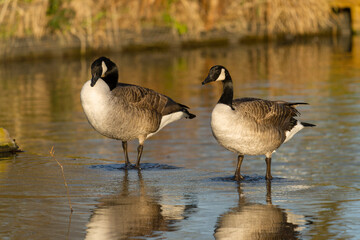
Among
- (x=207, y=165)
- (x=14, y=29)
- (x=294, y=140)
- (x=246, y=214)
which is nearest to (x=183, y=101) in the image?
(x=294, y=140)

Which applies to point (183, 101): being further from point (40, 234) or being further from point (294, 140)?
point (40, 234)

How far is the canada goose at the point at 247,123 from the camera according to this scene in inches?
392

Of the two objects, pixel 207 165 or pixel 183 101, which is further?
pixel 183 101

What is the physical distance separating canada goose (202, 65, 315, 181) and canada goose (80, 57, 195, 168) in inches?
59.3

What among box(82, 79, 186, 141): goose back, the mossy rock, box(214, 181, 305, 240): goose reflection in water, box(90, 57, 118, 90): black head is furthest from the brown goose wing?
the mossy rock

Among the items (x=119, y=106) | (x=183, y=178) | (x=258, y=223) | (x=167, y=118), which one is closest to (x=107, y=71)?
(x=119, y=106)

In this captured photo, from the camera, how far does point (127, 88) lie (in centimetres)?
1162

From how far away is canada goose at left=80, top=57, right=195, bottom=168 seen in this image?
1093cm

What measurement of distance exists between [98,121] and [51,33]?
2355cm

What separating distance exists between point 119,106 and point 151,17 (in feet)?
83.2

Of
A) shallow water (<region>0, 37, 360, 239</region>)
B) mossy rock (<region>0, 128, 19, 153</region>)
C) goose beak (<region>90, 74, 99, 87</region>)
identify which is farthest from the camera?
mossy rock (<region>0, 128, 19, 153</region>)

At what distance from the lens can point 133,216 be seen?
838 cm

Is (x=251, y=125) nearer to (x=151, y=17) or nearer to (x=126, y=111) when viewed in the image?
(x=126, y=111)

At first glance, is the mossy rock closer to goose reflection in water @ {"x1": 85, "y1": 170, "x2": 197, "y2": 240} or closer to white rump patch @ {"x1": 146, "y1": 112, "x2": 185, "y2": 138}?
white rump patch @ {"x1": 146, "y1": 112, "x2": 185, "y2": 138}
